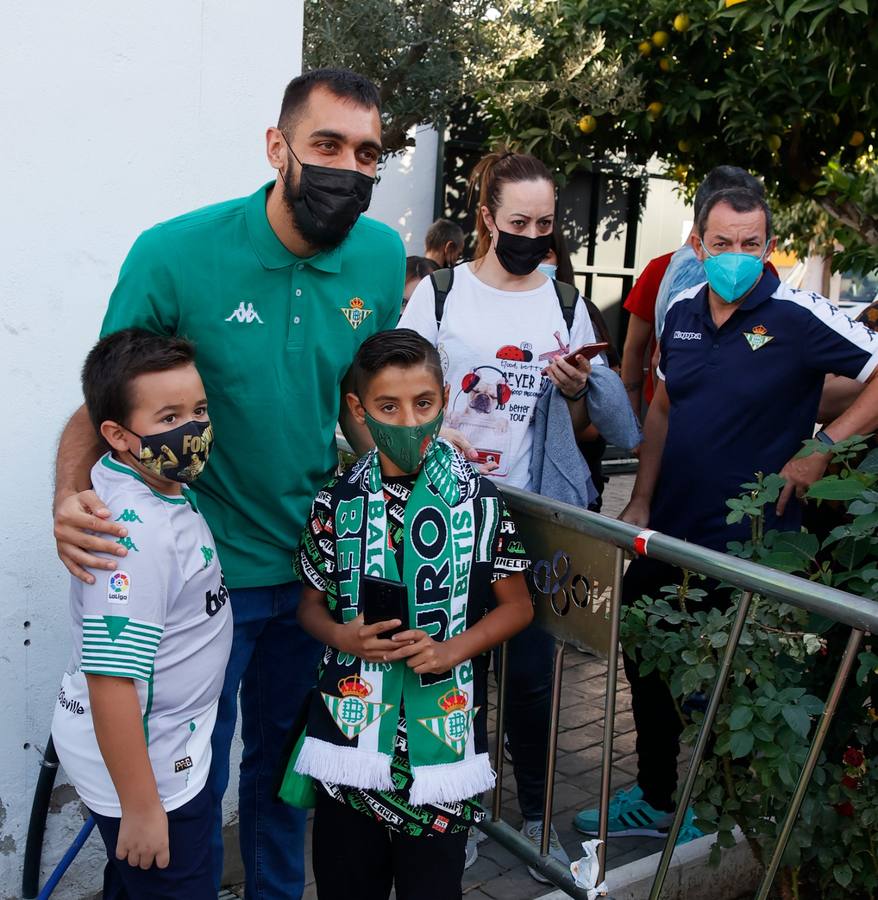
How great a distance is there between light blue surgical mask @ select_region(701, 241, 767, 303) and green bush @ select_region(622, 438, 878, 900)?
2.55 feet

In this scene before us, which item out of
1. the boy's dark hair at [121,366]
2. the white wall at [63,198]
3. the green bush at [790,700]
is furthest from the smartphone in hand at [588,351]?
the boy's dark hair at [121,366]

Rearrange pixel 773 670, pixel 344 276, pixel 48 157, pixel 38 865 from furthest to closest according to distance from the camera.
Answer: pixel 38 865 < pixel 48 157 < pixel 344 276 < pixel 773 670

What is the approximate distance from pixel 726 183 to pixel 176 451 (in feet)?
7.82

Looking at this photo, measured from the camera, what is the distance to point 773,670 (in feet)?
7.93

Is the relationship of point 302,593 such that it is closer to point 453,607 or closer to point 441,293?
point 453,607

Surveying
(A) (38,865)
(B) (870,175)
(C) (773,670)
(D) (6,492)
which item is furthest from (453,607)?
(B) (870,175)

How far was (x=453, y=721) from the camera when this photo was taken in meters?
2.33

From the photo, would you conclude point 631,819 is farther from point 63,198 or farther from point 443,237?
point 443,237

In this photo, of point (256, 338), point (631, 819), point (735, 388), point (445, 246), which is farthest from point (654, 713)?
point (445, 246)

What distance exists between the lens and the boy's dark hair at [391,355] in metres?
2.39

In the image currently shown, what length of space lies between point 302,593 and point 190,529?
1.29 ft

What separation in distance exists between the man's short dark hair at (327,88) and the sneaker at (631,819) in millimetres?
2488

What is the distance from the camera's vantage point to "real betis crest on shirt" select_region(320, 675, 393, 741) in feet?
7.57

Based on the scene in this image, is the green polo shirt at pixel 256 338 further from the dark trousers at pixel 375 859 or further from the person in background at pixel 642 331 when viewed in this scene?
the person in background at pixel 642 331
